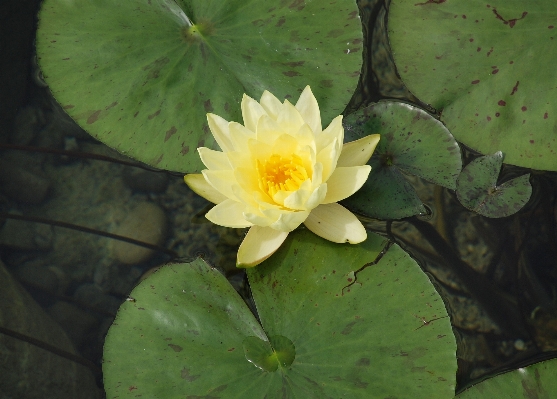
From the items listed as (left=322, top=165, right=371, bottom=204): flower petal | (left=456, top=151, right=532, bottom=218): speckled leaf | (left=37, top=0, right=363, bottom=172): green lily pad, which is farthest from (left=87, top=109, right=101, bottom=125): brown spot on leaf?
(left=456, top=151, right=532, bottom=218): speckled leaf

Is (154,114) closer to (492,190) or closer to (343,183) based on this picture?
(343,183)

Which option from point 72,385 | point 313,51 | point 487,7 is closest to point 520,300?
point 487,7

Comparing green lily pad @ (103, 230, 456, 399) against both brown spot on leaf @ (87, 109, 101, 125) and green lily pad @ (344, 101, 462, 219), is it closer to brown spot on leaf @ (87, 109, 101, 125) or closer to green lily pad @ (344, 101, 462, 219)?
green lily pad @ (344, 101, 462, 219)

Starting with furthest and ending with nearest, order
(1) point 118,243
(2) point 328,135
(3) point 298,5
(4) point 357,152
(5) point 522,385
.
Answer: (1) point 118,243 → (3) point 298,5 → (4) point 357,152 → (2) point 328,135 → (5) point 522,385

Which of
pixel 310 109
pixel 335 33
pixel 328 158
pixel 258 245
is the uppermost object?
pixel 335 33

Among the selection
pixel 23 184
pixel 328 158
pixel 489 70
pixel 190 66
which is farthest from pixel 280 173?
pixel 23 184

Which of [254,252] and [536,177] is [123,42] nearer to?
[254,252]
